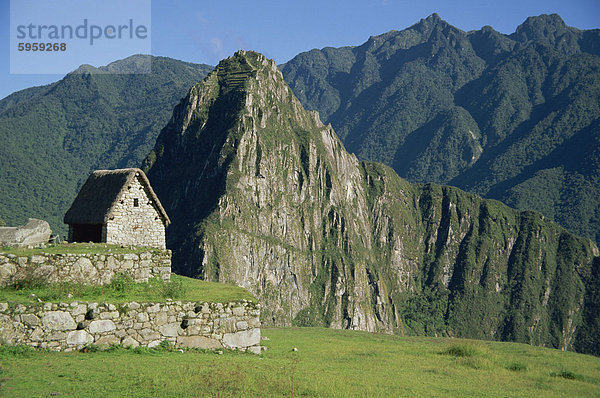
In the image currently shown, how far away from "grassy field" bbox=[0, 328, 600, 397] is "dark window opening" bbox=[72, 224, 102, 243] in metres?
9.52

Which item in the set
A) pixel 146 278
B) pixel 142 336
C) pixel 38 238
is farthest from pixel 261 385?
pixel 38 238

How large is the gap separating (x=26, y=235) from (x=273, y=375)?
37.8ft

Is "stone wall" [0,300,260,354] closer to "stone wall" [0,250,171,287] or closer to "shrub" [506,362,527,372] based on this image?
"stone wall" [0,250,171,287]

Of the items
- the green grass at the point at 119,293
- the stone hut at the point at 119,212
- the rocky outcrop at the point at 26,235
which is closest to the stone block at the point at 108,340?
the green grass at the point at 119,293

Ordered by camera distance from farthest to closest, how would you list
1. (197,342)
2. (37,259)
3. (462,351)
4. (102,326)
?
(462,351)
(197,342)
(37,259)
(102,326)

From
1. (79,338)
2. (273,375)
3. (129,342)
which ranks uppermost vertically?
(79,338)

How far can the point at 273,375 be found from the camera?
1614 cm

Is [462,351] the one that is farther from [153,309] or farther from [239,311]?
[153,309]

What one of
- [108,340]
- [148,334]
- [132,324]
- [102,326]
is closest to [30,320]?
[102,326]

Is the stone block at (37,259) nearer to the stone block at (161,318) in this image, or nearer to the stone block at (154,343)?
the stone block at (161,318)

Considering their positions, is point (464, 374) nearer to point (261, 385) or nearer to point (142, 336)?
point (261, 385)

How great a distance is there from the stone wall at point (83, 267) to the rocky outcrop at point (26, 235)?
1.81m

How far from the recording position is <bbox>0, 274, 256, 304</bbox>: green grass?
17.5 meters

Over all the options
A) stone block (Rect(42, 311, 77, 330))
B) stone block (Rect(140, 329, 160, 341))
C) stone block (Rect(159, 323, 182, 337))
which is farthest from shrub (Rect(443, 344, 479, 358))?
stone block (Rect(42, 311, 77, 330))
